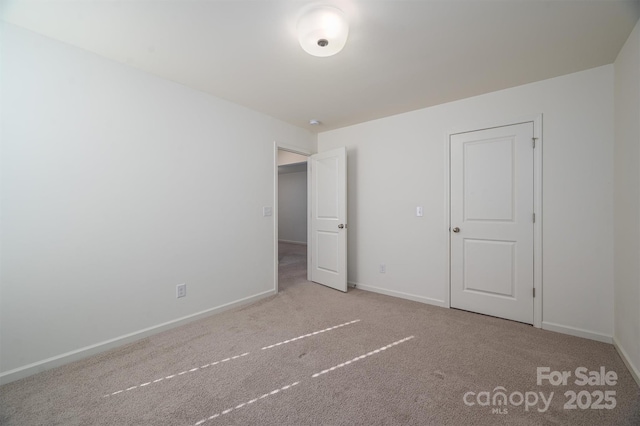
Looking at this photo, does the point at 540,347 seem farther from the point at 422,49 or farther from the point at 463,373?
the point at 422,49

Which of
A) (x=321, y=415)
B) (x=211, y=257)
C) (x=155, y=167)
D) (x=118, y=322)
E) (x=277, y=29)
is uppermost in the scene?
(x=277, y=29)

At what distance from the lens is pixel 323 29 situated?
1.69 metres

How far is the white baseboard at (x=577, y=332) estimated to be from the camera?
2326 mm

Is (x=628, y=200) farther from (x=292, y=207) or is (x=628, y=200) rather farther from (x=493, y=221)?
(x=292, y=207)

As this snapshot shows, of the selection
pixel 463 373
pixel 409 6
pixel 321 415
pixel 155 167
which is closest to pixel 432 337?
pixel 463 373

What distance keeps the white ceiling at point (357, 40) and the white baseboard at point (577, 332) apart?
2315 mm

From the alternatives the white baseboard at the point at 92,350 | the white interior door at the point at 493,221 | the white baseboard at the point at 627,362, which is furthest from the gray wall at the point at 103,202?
the white baseboard at the point at 627,362

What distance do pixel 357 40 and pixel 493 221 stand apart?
2.26m

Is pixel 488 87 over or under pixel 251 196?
over

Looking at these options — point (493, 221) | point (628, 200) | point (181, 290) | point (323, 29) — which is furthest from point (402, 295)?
point (323, 29)

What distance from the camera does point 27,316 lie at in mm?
1888

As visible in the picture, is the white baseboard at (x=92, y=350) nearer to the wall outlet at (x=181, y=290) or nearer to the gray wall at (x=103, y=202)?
the gray wall at (x=103, y=202)

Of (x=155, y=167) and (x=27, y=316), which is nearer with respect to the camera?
(x=27, y=316)

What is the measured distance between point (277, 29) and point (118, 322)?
264 cm
